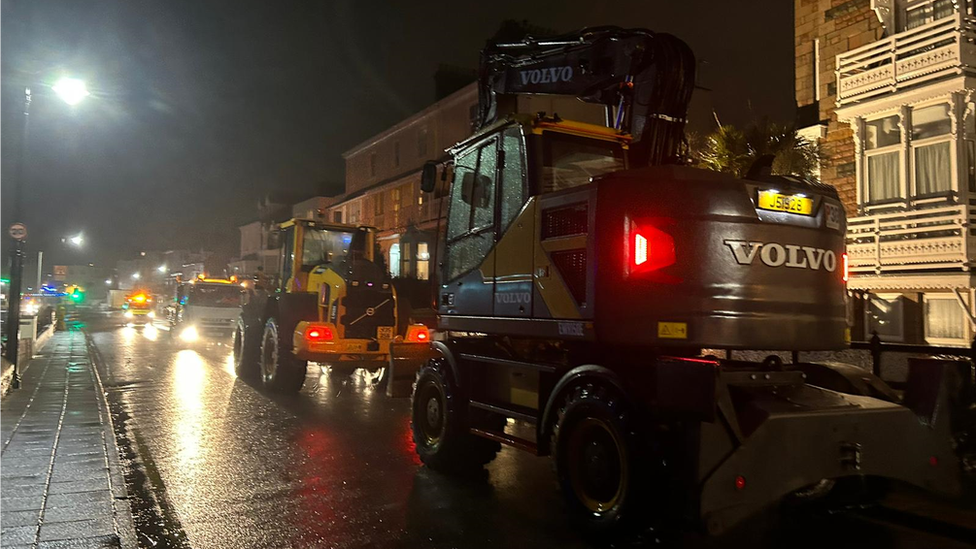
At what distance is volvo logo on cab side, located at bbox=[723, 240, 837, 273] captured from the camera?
16.9 feet

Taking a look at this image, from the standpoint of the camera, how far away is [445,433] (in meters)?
7.29

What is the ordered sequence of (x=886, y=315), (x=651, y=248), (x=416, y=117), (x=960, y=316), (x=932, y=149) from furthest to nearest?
(x=416, y=117), (x=886, y=315), (x=932, y=149), (x=960, y=316), (x=651, y=248)

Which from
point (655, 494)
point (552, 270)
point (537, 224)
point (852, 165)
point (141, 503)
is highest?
point (852, 165)

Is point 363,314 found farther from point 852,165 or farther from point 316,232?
point 852,165

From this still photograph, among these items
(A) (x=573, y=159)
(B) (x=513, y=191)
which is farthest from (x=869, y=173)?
(B) (x=513, y=191)

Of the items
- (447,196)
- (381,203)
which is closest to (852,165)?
(447,196)

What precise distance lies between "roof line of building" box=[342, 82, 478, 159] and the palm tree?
12366 millimetres

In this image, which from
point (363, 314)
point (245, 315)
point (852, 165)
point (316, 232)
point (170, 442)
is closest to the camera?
point (170, 442)

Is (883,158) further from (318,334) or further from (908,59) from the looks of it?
(318,334)

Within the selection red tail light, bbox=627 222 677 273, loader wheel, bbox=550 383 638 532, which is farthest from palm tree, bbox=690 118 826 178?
loader wheel, bbox=550 383 638 532

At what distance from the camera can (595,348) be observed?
227 inches

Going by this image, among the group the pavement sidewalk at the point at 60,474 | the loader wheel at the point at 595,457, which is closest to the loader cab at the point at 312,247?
the pavement sidewalk at the point at 60,474

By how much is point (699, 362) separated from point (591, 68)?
3.82m

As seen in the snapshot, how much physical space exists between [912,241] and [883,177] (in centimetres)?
204
